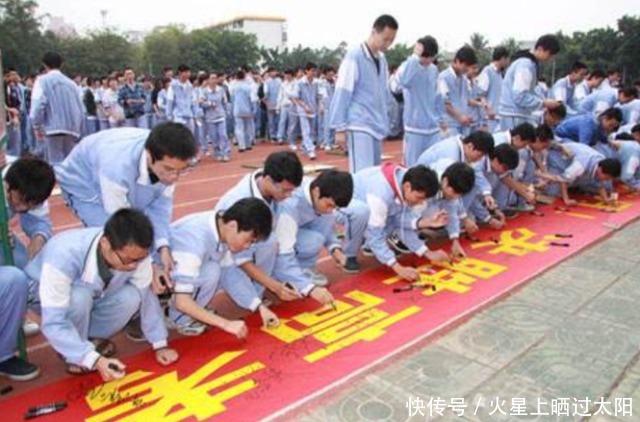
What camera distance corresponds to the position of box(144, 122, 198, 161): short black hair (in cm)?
260

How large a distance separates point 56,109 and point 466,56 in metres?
4.46

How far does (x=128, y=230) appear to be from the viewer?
2.23 meters

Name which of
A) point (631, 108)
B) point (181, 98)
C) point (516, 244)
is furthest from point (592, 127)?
point (181, 98)

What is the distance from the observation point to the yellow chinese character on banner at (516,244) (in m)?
4.34

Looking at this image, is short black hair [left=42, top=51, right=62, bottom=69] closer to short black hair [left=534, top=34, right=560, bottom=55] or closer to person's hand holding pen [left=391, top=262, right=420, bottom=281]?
person's hand holding pen [left=391, top=262, right=420, bottom=281]

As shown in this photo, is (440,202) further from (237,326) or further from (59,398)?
(59,398)

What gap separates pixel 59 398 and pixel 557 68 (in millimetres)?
34479

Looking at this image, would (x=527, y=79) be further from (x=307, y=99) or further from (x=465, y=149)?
(x=307, y=99)

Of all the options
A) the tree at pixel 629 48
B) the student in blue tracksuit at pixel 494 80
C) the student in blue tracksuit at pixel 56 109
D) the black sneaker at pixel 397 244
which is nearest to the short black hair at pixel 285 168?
the black sneaker at pixel 397 244

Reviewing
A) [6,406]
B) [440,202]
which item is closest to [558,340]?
[440,202]

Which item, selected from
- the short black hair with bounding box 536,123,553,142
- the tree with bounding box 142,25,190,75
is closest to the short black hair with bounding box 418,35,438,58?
the short black hair with bounding box 536,123,553,142

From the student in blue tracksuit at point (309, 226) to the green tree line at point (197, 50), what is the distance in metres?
23.8

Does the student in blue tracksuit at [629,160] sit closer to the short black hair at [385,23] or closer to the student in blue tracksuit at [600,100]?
the student in blue tracksuit at [600,100]

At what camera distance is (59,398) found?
2.44 m
